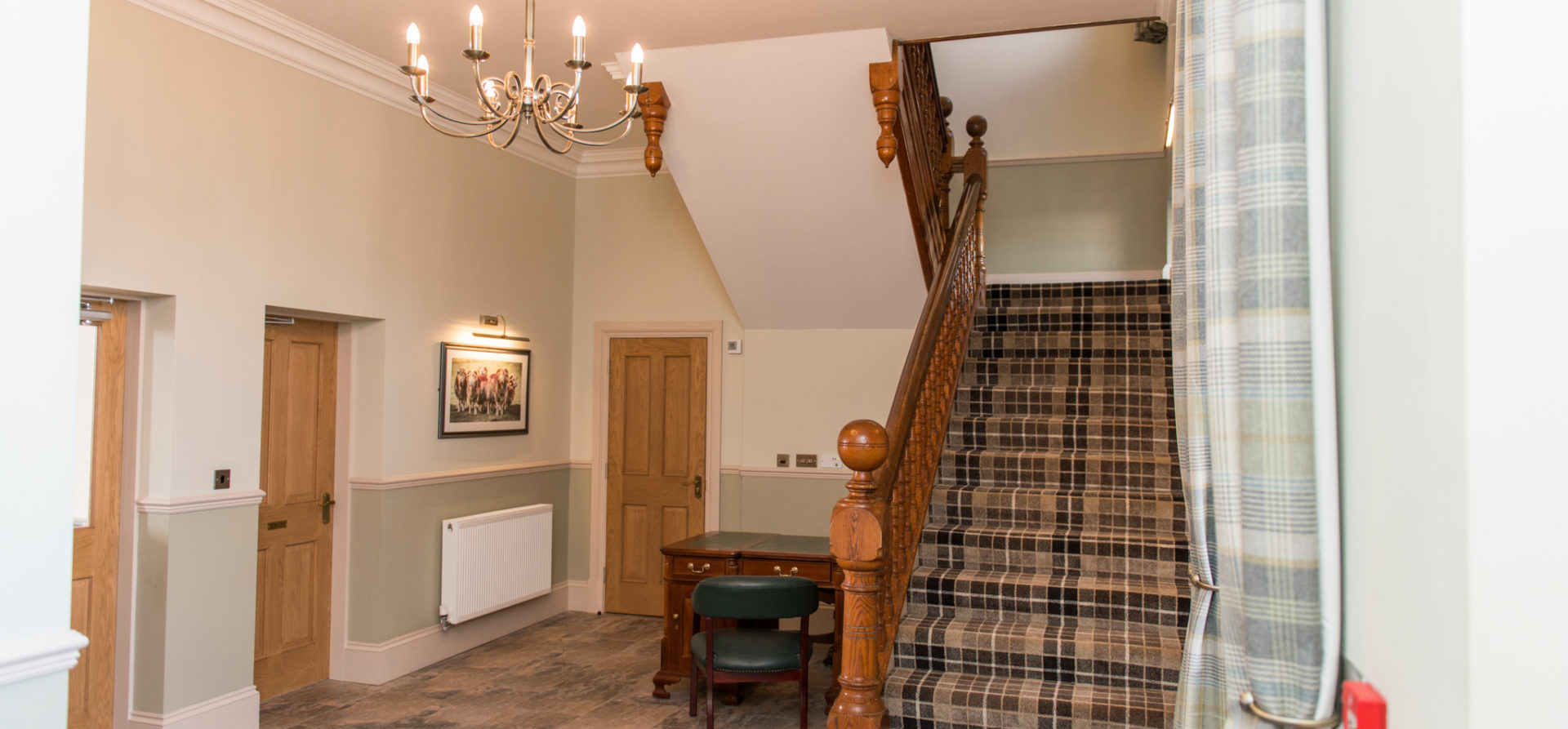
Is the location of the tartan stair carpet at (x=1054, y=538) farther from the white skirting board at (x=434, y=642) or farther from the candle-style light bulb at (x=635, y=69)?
the white skirting board at (x=434, y=642)

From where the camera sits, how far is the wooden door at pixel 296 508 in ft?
16.7

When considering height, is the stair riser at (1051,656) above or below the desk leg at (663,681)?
above

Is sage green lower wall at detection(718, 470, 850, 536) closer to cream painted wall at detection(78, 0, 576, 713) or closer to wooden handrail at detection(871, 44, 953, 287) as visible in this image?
wooden handrail at detection(871, 44, 953, 287)

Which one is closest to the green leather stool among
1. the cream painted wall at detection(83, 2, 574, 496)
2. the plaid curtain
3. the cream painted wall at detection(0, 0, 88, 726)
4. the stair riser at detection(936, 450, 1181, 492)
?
the stair riser at detection(936, 450, 1181, 492)

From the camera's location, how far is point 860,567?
118 inches

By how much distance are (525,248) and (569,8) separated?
2.69 m

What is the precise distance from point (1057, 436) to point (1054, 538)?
806 mm

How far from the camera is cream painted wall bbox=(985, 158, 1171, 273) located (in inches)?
260

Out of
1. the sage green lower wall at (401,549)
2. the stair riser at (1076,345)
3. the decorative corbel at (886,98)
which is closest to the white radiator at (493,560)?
the sage green lower wall at (401,549)

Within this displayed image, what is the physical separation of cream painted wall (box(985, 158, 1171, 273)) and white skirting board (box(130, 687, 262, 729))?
516 cm

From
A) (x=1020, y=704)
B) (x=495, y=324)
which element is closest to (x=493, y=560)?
(x=495, y=324)

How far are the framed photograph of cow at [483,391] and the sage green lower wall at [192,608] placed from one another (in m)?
1.54

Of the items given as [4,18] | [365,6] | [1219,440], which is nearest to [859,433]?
[1219,440]

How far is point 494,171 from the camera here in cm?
649
